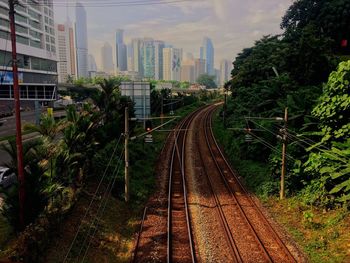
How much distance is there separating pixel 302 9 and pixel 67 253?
1979 inches

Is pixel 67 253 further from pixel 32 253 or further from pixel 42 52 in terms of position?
pixel 42 52

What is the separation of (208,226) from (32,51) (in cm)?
7976

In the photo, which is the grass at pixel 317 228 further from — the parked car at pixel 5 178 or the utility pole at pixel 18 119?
the parked car at pixel 5 178

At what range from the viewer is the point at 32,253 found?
40.0ft

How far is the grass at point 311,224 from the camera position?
1377cm

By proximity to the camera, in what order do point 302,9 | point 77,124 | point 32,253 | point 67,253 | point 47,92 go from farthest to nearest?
point 47,92 < point 302,9 < point 77,124 < point 67,253 < point 32,253

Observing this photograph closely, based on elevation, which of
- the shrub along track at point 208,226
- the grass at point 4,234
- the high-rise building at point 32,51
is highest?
the high-rise building at point 32,51

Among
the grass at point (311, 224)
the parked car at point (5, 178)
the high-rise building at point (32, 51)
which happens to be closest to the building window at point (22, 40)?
the high-rise building at point (32, 51)

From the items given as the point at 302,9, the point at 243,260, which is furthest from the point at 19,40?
the point at 243,260

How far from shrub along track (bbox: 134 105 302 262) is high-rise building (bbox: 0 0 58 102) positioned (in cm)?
4884

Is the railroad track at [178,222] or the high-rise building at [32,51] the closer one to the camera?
the railroad track at [178,222]

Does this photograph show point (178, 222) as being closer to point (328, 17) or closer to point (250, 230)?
point (250, 230)

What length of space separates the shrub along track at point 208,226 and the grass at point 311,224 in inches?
38.1

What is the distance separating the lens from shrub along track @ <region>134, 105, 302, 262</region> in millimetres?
14016
